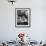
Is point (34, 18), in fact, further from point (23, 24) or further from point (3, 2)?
point (3, 2)

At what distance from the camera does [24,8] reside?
524cm

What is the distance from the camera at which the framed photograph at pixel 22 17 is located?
5254 millimetres

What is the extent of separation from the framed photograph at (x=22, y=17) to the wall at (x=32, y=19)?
114 mm

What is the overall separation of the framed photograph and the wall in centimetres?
11

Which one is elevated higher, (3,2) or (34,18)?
(3,2)

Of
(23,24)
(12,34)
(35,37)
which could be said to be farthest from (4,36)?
(35,37)

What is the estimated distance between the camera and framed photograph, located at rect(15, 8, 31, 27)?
5.25 meters

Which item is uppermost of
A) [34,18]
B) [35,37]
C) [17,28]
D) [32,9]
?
[32,9]

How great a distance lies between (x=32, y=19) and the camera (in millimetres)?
5242

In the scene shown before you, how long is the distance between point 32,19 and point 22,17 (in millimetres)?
391

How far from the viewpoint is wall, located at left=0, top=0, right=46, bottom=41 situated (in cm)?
523

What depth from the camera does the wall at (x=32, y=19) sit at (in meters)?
5.23

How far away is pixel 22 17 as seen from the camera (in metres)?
5.29

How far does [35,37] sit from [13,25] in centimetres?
95
